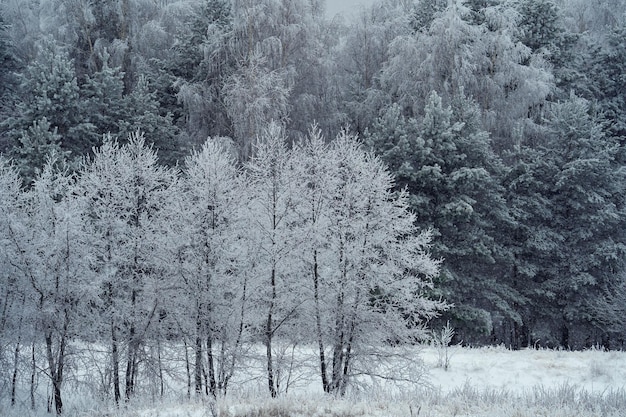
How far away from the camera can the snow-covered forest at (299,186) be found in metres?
15.4

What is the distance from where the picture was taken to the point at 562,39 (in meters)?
30.9

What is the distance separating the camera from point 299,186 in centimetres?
1622

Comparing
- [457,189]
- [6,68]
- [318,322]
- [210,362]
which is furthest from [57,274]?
[6,68]

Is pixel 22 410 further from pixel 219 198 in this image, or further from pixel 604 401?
pixel 604 401

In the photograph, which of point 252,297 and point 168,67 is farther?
point 168,67

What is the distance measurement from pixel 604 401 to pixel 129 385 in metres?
13.0

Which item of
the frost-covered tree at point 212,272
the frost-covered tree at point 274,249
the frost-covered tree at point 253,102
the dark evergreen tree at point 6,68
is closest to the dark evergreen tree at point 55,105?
the dark evergreen tree at point 6,68

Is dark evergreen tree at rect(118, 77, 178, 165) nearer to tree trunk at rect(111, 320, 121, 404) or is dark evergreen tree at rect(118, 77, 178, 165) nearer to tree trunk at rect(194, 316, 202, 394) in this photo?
tree trunk at rect(111, 320, 121, 404)

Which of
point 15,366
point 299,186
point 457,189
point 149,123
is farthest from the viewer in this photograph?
point 149,123

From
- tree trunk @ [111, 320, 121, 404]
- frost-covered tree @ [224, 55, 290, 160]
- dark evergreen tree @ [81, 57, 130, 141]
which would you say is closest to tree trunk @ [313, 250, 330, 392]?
tree trunk @ [111, 320, 121, 404]

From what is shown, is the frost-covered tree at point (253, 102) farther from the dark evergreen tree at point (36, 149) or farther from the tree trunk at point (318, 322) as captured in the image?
the tree trunk at point (318, 322)

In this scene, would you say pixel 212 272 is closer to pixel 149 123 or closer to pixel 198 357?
pixel 198 357

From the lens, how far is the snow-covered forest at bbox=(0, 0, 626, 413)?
15.4 meters

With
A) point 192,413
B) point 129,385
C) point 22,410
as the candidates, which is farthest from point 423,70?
point 192,413
